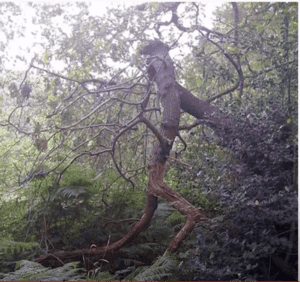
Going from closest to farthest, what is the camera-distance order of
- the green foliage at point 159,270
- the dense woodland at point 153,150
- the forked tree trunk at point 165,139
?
1. the dense woodland at point 153,150
2. the green foliage at point 159,270
3. the forked tree trunk at point 165,139

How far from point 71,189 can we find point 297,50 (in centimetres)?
198

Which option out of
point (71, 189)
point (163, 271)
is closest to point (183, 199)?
point (163, 271)

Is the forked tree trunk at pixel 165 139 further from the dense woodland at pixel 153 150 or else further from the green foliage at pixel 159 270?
the green foliage at pixel 159 270

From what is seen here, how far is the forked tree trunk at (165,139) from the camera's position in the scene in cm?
284

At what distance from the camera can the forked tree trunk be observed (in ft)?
9.32

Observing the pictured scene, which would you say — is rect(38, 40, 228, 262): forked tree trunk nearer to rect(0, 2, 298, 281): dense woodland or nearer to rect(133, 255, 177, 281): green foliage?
rect(0, 2, 298, 281): dense woodland

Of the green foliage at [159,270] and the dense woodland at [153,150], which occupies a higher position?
the dense woodland at [153,150]

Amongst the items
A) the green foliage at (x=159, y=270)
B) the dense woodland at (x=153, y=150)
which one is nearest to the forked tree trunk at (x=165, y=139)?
the dense woodland at (x=153, y=150)

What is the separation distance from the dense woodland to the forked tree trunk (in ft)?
0.04

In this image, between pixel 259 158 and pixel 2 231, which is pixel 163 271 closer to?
pixel 259 158

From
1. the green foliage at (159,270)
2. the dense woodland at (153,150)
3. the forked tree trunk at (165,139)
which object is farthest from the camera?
the forked tree trunk at (165,139)

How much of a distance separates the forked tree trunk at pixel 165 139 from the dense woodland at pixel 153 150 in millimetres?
11

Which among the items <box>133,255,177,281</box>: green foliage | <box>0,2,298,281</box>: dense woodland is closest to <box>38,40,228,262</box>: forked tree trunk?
<box>0,2,298,281</box>: dense woodland

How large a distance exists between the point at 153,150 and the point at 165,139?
0.18 meters
